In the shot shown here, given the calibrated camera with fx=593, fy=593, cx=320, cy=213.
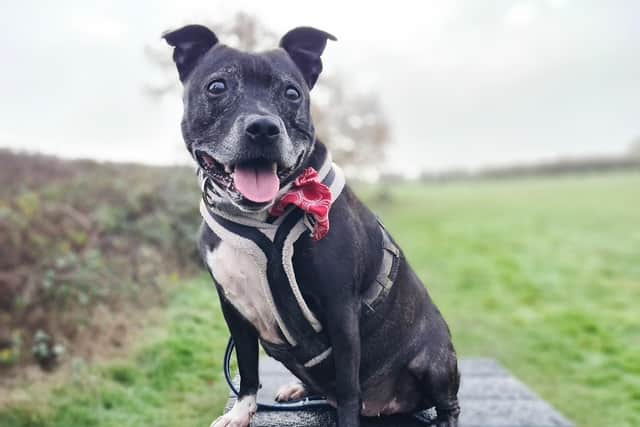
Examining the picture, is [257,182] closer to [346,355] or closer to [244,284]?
[244,284]

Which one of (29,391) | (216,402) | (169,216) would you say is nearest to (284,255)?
(216,402)

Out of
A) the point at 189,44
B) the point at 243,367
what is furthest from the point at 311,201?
the point at 243,367

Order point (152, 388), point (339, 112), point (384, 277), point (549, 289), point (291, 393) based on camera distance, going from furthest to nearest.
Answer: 1. point (339, 112)
2. point (549, 289)
3. point (152, 388)
4. point (291, 393)
5. point (384, 277)

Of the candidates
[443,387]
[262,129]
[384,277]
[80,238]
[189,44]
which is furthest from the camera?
[80,238]

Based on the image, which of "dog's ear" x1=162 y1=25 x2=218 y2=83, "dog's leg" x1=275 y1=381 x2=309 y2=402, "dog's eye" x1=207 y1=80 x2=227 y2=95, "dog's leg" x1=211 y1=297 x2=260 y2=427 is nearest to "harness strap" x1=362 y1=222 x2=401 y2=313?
"dog's leg" x1=211 y1=297 x2=260 y2=427

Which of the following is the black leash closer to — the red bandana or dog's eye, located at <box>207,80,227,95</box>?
the red bandana

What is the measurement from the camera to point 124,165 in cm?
760

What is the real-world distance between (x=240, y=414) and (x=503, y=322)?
5213 millimetres

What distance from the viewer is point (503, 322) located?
23.0ft

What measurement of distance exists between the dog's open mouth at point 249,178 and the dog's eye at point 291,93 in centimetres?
25

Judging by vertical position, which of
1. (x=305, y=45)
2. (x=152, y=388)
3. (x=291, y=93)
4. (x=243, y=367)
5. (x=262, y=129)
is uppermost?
(x=305, y=45)

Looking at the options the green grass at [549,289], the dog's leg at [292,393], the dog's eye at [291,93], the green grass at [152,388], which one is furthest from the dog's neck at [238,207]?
the green grass at [549,289]

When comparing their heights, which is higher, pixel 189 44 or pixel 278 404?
pixel 189 44

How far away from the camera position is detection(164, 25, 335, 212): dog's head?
1.91 metres
